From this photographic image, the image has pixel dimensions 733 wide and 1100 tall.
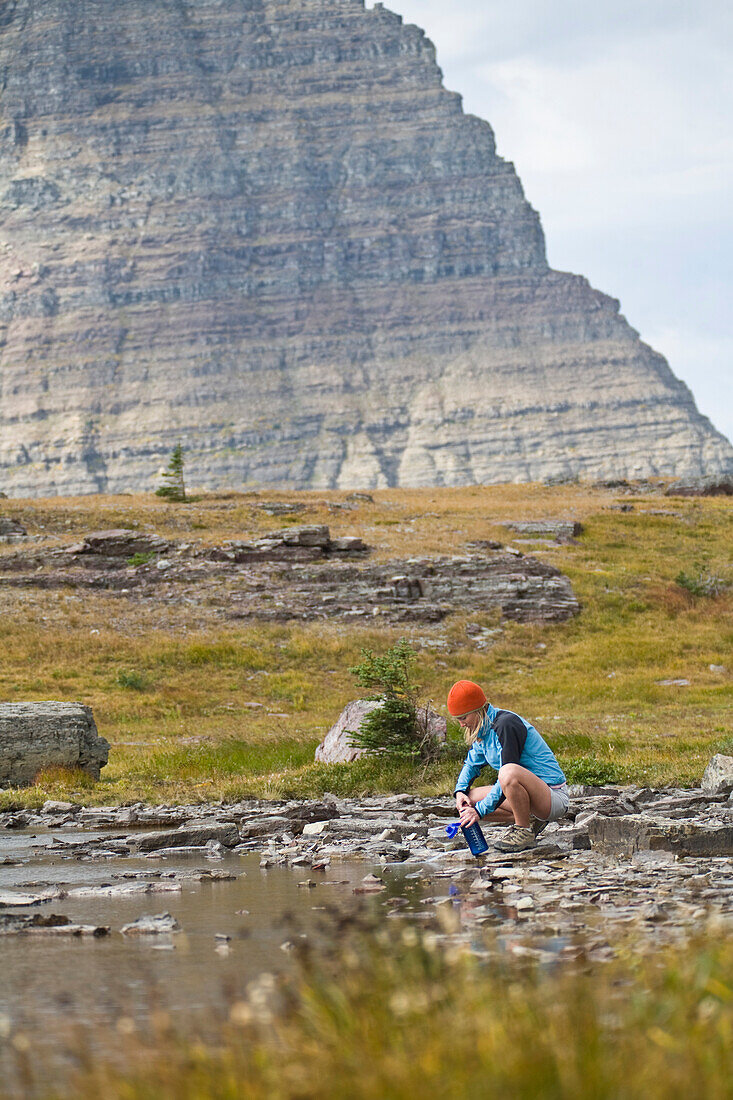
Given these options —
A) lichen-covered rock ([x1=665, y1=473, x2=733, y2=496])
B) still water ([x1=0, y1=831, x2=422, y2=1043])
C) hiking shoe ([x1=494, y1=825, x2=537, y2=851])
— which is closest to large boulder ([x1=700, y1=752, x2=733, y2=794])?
hiking shoe ([x1=494, y1=825, x2=537, y2=851])

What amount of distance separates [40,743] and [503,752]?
9650 millimetres

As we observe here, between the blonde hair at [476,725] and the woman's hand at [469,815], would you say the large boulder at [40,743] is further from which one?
the woman's hand at [469,815]

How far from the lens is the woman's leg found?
33.6 feet

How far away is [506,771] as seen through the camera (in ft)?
33.6

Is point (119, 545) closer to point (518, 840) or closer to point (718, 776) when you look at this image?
point (718, 776)

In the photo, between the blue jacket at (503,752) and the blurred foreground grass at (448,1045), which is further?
the blue jacket at (503,752)

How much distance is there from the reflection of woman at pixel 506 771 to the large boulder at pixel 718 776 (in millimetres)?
3589

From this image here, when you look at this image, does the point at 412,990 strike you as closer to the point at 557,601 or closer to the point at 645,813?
the point at 645,813

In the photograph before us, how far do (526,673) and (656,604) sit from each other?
8.90 meters

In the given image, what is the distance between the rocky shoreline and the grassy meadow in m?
1.41

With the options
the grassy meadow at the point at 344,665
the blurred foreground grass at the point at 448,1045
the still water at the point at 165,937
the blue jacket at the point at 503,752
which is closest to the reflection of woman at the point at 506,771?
the blue jacket at the point at 503,752

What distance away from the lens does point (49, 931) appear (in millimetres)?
8047

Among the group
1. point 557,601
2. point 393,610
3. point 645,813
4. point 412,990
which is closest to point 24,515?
point 393,610

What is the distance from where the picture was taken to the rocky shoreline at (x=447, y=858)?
7635 millimetres
